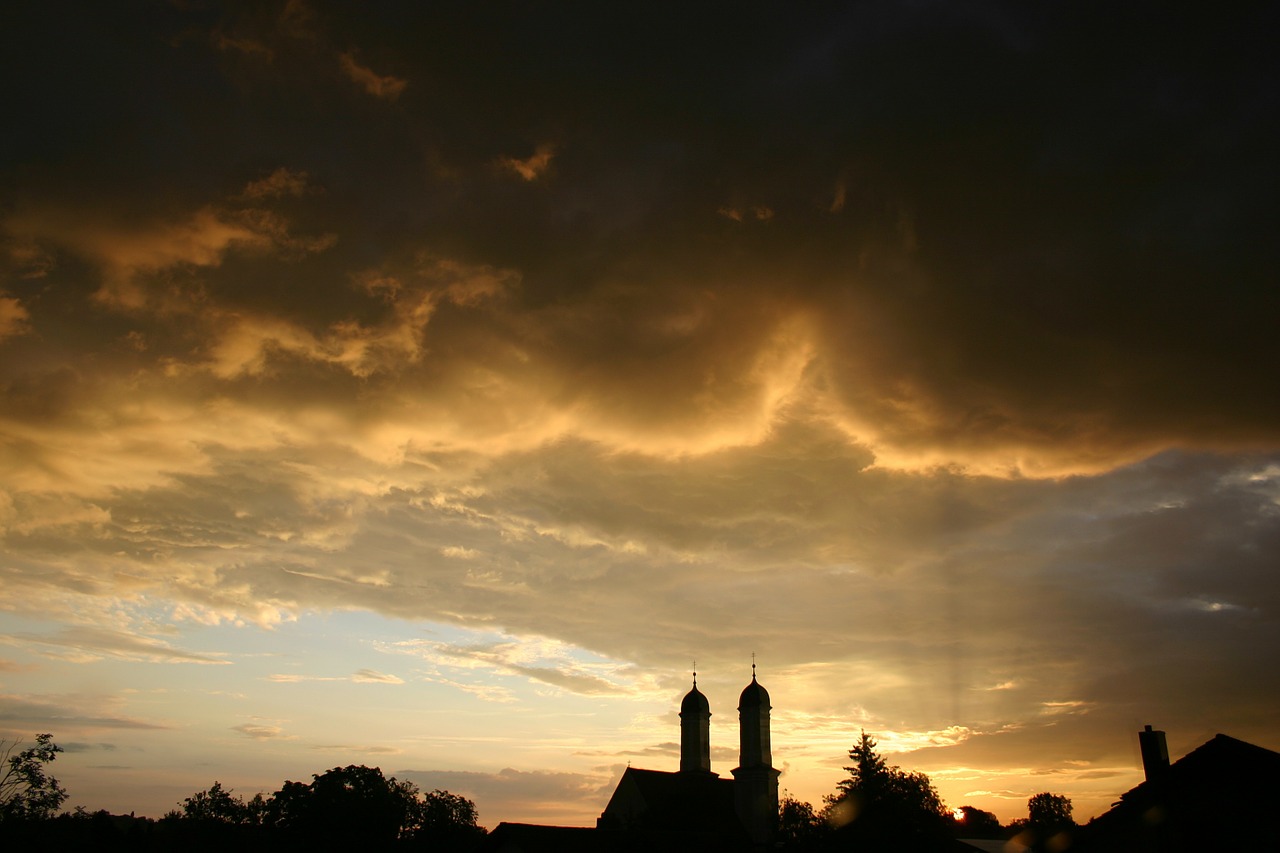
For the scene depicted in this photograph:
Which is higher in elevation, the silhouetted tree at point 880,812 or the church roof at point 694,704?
the church roof at point 694,704

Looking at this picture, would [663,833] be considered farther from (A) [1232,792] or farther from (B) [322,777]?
(B) [322,777]

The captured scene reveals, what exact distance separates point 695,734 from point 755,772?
7.94 m

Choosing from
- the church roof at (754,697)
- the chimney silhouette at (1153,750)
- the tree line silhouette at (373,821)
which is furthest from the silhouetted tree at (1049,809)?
the chimney silhouette at (1153,750)

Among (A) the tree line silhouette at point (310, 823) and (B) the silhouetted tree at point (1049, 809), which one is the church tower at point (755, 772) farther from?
(B) the silhouetted tree at point (1049, 809)

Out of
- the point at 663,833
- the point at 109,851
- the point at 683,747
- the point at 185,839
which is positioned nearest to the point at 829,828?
the point at 663,833

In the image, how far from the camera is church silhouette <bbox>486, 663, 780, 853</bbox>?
7412 cm

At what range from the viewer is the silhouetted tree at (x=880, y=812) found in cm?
3906

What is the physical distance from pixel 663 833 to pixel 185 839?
5037 cm

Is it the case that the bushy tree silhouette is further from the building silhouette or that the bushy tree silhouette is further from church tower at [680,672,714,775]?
the building silhouette

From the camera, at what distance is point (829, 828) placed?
43.8 metres

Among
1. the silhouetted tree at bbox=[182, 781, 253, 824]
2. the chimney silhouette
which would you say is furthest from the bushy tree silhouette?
the chimney silhouette

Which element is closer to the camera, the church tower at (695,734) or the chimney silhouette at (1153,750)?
the chimney silhouette at (1153,750)

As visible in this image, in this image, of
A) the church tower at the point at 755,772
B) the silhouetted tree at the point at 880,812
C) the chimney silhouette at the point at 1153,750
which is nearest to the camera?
the chimney silhouette at the point at 1153,750

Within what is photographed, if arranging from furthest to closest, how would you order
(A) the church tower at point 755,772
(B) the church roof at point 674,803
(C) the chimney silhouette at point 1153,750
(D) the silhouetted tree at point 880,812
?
1. (A) the church tower at point 755,772
2. (B) the church roof at point 674,803
3. (D) the silhouetted tree at point 880,812
4. (C) the chimney silhouette at point 1153,750
